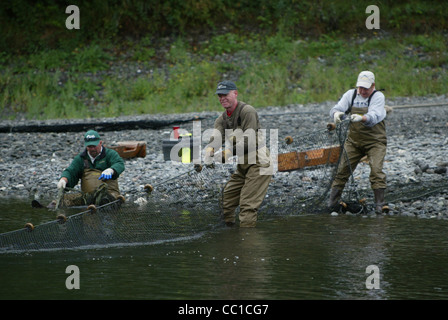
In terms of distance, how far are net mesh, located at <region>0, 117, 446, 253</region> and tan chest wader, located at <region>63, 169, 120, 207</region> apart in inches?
18.6

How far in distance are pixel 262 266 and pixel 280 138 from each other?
7.56 meters

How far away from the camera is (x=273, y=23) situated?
83.9 ft

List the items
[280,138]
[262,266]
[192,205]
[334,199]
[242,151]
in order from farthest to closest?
[280,138]
[334,199]
[192,205]
[242,151]
[262,266]

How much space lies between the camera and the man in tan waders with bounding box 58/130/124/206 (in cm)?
805

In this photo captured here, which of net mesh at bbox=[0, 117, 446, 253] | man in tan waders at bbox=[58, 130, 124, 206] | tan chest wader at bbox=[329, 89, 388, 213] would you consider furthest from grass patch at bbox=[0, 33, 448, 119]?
man in tan waders at bbox=[58, 130, 124, 206]

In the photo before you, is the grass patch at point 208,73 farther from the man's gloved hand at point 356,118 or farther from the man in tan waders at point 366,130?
the man's gloved hand at point 356,118

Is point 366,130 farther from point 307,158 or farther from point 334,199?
point 307,158

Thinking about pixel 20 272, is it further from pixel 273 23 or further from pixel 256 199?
pixel 273 23

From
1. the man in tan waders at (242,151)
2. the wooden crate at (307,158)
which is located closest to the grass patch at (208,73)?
the wooden crate at (307,158)

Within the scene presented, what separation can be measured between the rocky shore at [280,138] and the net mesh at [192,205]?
0.32 metres

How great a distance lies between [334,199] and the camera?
8.93 metres

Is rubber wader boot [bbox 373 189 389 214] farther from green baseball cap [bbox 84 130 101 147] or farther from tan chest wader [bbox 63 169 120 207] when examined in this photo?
green baseball cap [bbox 84 130 101 147]

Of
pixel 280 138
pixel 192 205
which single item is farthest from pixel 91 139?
pixel 280 138

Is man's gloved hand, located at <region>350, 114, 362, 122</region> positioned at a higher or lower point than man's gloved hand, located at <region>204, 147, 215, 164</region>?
higher
